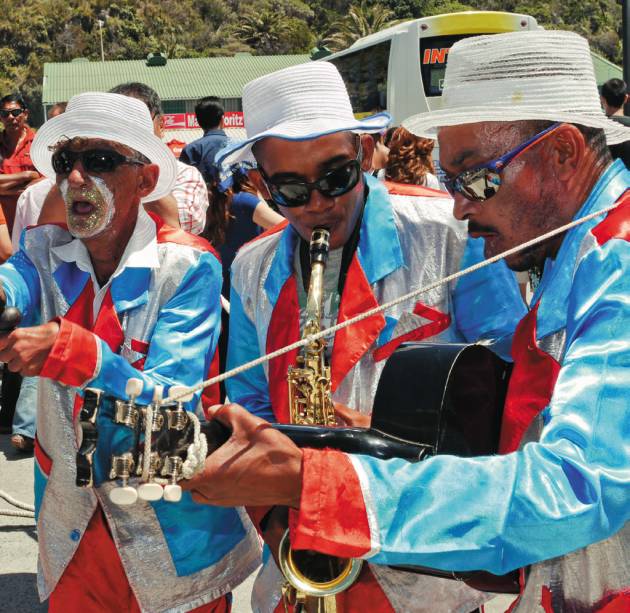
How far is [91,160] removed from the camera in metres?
2.74

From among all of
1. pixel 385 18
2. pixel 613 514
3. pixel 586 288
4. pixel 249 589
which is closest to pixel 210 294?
pixel 586 288

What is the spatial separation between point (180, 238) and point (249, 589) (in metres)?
2.04

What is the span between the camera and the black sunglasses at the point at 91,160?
2.74m

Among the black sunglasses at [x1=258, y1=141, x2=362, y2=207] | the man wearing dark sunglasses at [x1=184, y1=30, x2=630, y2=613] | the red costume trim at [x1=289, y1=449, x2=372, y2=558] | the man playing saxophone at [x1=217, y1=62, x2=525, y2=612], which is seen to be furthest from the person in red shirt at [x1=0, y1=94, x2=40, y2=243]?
the red costume trim at [x1=289, y1=449, x2=372, y2=558]

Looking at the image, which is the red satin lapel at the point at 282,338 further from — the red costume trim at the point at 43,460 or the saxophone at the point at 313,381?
the red costume trim at the point at 43,460

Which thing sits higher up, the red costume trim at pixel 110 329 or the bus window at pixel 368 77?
the red costume trim at pixel 110 329

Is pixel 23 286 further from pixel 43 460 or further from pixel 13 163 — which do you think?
pixel 13 163

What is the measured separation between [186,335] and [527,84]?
1.22 meters

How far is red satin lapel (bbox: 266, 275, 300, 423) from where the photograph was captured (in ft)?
7.65

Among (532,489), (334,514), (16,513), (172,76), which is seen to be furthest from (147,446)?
(172,76)

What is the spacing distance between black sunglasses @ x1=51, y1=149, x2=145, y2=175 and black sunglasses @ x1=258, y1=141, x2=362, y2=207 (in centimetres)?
64

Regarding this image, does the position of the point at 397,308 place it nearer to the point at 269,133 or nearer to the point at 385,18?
the point at 269,133

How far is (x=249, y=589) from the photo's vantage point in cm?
409

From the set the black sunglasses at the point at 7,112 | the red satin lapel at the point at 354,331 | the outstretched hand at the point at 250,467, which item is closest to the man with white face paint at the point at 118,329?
the red satin lapel at the point at 354,331
